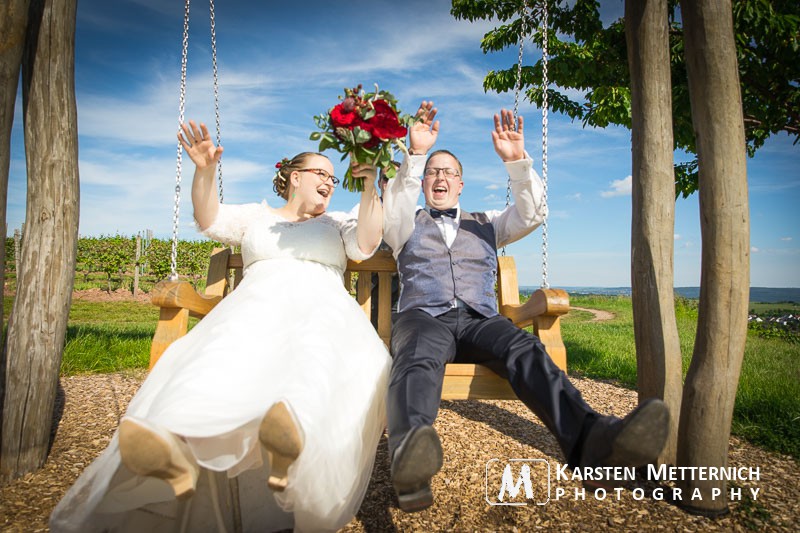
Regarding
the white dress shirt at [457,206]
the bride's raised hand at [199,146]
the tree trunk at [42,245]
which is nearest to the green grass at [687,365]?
the white dress shirt at [457,206]

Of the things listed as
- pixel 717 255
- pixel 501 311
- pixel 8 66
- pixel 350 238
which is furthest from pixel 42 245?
pixel 717 255

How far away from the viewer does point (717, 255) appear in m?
2.38

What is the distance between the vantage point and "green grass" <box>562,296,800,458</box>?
3.31 metres

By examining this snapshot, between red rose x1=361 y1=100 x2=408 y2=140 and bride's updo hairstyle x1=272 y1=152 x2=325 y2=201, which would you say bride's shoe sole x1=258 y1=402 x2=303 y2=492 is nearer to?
red rose x1=361 y1=100 x2=408 y2=140

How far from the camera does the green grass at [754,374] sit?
130 inches

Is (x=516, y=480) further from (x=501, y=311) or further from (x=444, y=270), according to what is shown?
(x=444, y=270)

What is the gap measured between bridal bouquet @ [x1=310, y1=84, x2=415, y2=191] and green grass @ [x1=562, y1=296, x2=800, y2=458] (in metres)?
2.99

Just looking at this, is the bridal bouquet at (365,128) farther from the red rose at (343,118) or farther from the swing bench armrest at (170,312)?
the swing bench armrest at (170,312)

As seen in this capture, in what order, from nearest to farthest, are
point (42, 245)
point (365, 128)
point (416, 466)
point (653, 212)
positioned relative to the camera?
1. point (416, 466)
2. point (365, 128)
3. point (42, 245)
4. point (653, 212)

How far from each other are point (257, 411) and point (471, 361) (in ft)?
3.90

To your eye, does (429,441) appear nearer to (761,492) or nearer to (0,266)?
(761,492)

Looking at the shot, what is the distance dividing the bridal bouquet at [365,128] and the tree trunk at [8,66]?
1.52 m

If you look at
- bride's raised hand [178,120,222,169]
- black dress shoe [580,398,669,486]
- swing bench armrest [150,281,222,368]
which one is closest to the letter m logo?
black dress shoe [580,398,669,486]

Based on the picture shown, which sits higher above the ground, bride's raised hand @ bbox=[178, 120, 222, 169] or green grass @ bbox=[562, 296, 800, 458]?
bride's raised hand @ bbox=[178, 120, 222, 169]
